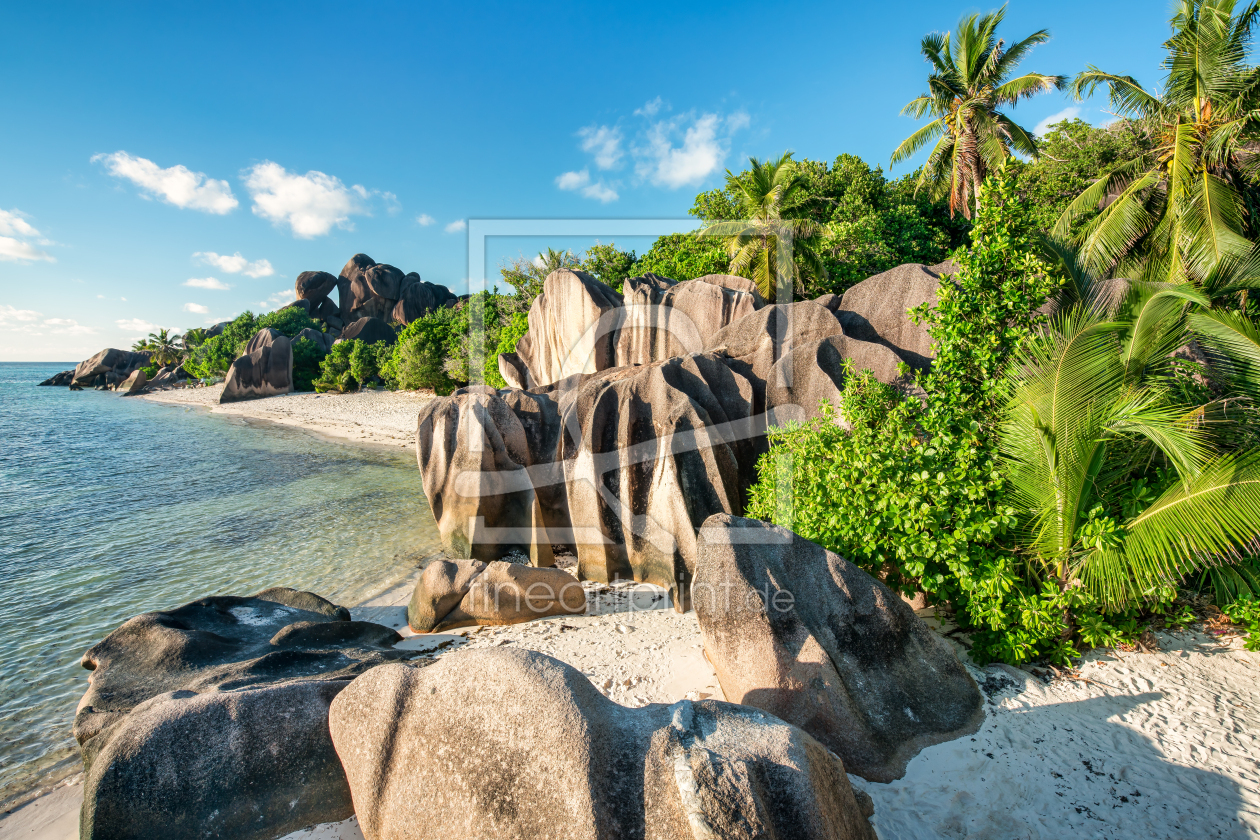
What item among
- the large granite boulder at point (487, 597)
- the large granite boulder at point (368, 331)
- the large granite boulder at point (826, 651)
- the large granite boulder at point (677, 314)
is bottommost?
the large granite boulder at point (487, 597)

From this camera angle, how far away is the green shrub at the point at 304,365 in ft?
135

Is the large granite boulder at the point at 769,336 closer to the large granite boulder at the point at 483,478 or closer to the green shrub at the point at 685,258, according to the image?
the large granite boulder at the point at 483,478

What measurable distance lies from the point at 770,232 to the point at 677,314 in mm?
8331

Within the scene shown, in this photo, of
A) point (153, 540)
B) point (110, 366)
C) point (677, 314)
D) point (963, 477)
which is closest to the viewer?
point (963, 477)

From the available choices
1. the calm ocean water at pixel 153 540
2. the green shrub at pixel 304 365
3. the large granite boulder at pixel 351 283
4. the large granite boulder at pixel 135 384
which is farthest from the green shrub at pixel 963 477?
the large granite boulder at pixel 135 384

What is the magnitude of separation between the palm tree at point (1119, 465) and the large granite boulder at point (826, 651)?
141cm

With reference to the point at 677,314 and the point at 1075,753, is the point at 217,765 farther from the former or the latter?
the point at 677,314

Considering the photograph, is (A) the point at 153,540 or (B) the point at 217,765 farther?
(A) the point at 153,540

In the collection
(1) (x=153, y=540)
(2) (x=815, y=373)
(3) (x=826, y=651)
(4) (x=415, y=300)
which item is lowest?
(1) (x=153, y=540)

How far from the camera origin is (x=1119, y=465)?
496cm

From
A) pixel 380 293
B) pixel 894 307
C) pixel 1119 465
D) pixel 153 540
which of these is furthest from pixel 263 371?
pixel 1119 465

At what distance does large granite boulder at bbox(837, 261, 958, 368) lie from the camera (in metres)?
8.84

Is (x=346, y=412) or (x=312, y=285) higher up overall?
(x=312, y=285)

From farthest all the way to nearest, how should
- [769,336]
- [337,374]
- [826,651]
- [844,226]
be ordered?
[337,374] < [844,226] < [769,336] < [826,651]
